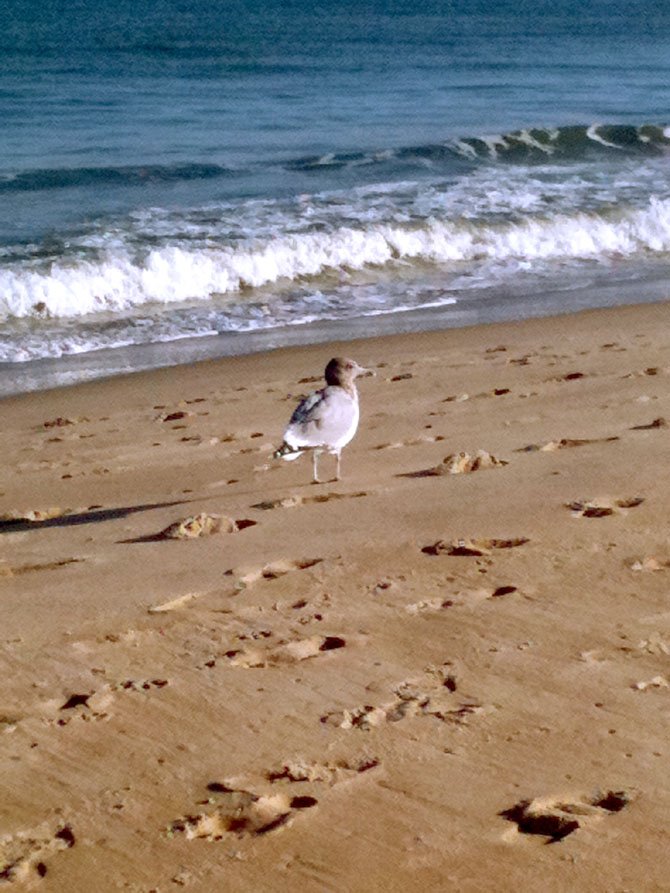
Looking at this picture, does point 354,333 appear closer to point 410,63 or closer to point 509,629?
point 509,629

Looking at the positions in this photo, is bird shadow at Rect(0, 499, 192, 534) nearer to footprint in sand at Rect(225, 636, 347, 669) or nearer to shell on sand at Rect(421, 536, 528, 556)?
shell on sand at Rect(421, 536, 528, 556)

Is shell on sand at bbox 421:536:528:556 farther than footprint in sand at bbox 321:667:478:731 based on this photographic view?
Yes

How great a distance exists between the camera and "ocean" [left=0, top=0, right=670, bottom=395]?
12148 millimetres

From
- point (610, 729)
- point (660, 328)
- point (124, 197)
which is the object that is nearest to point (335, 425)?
point (610, 729)

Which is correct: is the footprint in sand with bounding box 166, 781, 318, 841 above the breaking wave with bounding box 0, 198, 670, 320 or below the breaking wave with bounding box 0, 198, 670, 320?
above

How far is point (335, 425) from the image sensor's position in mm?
6434

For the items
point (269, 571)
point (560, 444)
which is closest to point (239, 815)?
point (269, 571)

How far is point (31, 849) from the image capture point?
328 cm

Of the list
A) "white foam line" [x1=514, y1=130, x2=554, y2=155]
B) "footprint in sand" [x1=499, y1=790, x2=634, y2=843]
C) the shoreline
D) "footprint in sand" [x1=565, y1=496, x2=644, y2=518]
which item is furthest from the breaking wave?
"footprint in sand" [x1=499, y1=790, x2=634, y2=843]

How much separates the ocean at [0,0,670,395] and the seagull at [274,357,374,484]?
146 inches

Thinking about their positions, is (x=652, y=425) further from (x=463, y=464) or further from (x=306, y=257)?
(x=306, y=257)

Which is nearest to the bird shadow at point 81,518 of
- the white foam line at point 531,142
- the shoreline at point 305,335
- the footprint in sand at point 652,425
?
the footprint in sand at point 652,425

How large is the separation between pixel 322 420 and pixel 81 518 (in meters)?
1.17

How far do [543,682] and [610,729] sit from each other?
333mm
